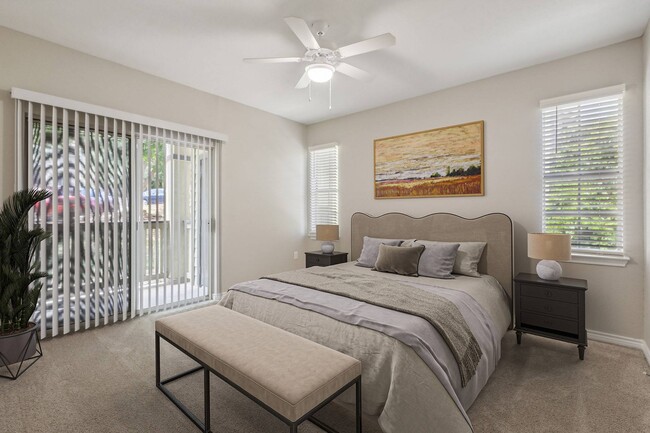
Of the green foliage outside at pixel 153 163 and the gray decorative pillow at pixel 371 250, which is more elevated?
the green foliage outside at pixel 153 163

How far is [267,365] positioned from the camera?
5.13 feet

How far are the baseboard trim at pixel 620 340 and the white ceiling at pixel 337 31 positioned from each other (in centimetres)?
271

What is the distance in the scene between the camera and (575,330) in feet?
8.71

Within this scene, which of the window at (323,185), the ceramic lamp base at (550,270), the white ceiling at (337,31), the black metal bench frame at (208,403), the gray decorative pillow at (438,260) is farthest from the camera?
the window at (323,185)

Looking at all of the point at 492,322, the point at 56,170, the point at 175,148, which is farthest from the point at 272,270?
the point at 492,322

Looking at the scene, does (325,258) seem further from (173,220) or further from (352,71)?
(352,71)

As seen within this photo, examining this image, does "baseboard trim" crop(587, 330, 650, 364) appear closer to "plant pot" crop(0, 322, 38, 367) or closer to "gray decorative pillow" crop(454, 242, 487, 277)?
"gray decorative pillow" crop(454, 242, 487, 277)

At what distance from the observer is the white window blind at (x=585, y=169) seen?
2.91 meters

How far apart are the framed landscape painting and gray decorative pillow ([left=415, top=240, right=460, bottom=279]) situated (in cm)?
86

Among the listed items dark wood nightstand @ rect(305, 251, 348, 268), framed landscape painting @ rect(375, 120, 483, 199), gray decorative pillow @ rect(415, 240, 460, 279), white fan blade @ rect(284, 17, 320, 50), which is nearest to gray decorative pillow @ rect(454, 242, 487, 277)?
gray decorative pillow @ rect(415, 240, 460, 279)

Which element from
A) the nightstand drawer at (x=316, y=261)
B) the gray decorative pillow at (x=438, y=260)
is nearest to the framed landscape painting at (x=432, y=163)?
the gray decorative pillow at (x=438, y=260)

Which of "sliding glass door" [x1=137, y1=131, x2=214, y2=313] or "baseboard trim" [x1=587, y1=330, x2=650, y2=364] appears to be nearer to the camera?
"baseboard trim" [x1=587, y1=330, x2=650, y2=364]

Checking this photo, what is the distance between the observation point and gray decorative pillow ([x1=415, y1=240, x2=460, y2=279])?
3.19 metres

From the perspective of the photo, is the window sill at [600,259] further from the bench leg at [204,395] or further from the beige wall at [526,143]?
the bench leg at [204,395]
